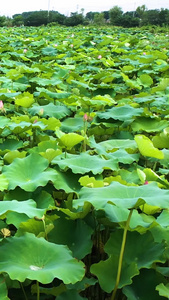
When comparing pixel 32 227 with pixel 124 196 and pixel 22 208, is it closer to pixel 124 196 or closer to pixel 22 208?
pixel 22 208

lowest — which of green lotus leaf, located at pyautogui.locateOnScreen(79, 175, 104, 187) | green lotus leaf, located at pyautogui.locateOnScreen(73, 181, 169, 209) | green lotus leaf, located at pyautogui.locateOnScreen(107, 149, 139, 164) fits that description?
green lotus leaf, located at pyautogui.locateOnScreen(107, 149, 139, 164)

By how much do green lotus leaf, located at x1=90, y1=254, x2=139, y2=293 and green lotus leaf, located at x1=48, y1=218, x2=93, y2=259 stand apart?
98mm

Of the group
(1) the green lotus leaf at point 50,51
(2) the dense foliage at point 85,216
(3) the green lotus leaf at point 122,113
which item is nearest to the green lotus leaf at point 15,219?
(2) the dense foliage at point 85,216

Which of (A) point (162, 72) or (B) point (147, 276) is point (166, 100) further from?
(B) point (147, 276)

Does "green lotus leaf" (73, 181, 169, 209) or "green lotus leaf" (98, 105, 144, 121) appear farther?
"green lotus leaf" (98, 105, 144, 121)

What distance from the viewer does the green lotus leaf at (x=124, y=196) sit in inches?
32.5

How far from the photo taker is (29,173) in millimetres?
1303

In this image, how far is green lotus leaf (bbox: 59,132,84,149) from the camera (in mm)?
1460

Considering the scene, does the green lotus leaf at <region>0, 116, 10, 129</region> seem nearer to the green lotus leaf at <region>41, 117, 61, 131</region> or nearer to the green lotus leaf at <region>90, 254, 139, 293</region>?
the green lotus leaf at <region>41, 117, 61, 131</region>

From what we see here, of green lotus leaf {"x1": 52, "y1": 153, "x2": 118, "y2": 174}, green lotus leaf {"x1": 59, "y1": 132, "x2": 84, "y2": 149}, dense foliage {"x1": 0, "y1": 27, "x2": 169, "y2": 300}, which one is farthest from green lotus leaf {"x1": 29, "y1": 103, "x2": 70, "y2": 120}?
green lotus leaf {"x1": 52, "y1": 153, "x2": 118, "y2": 174}

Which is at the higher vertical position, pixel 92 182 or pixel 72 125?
pixel 92 182

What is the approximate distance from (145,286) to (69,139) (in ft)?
2.37

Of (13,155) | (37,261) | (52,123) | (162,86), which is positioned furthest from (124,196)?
(162,86)

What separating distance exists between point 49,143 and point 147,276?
77 cm
